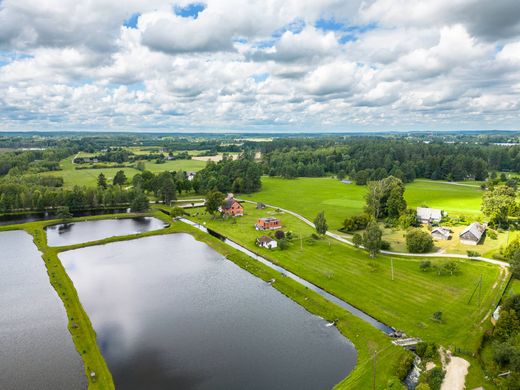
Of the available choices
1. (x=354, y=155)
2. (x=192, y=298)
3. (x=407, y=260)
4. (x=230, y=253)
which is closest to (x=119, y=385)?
(x=192, y=298)

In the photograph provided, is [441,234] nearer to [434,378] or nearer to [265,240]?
[265,240]

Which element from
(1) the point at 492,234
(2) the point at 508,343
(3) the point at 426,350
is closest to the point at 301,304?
(3) the point at 426,350

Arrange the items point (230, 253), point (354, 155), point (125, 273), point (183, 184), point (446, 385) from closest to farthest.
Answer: point (446, 385)
point (125, 273)
point (230, 253)
point (183, 184)
point (354, 155)

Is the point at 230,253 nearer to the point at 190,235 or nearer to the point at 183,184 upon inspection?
the point at 190,235

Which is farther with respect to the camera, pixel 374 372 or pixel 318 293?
pixel 318 293

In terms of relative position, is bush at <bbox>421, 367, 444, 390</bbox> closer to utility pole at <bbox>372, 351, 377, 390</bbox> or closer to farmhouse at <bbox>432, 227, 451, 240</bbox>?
utility pole at <bbox>372, 351, 377, 390</bbox>

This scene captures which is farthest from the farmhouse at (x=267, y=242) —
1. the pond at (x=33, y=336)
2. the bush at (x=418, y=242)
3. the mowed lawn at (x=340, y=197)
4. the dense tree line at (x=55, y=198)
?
the dense tree line at (x=55, y=198)
